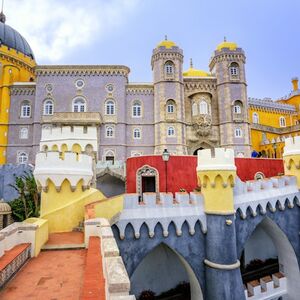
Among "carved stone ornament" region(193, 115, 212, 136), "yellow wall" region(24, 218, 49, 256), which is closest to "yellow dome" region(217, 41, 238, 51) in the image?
"carved stone ornament" region(193, 115, 212, 136)

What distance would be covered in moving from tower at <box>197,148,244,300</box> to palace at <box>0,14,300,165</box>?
700 inches

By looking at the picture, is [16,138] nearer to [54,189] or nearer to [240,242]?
[54,189]

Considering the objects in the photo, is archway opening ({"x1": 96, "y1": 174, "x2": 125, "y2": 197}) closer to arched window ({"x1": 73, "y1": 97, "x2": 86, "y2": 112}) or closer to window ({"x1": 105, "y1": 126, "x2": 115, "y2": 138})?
window ({"x1": 105, "y1": 126, "x2": 115, "y2": 138})

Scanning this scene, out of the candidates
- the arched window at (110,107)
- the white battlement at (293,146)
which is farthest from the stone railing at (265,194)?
the arched window at (110,107)

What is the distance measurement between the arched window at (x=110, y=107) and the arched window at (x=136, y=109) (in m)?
2.59

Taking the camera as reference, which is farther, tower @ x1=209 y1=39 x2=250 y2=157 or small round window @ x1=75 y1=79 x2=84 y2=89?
small round window @ x1=75 y1=79 x2=84 y2=89

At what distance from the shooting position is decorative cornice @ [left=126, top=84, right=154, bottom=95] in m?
29.9

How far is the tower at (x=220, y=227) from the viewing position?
9.38 m

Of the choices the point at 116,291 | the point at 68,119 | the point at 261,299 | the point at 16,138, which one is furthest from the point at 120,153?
the point at 116,291

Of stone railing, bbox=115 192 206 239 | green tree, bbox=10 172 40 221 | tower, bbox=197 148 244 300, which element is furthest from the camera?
green tree, bbox=10 172 40 221

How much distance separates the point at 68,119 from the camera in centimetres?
2692

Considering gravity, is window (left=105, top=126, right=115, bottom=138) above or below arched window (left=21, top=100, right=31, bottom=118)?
below

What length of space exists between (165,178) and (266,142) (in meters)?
25.7

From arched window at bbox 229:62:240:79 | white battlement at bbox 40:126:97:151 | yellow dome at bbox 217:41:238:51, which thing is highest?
yellow dome at bbox 217:41:238:51
